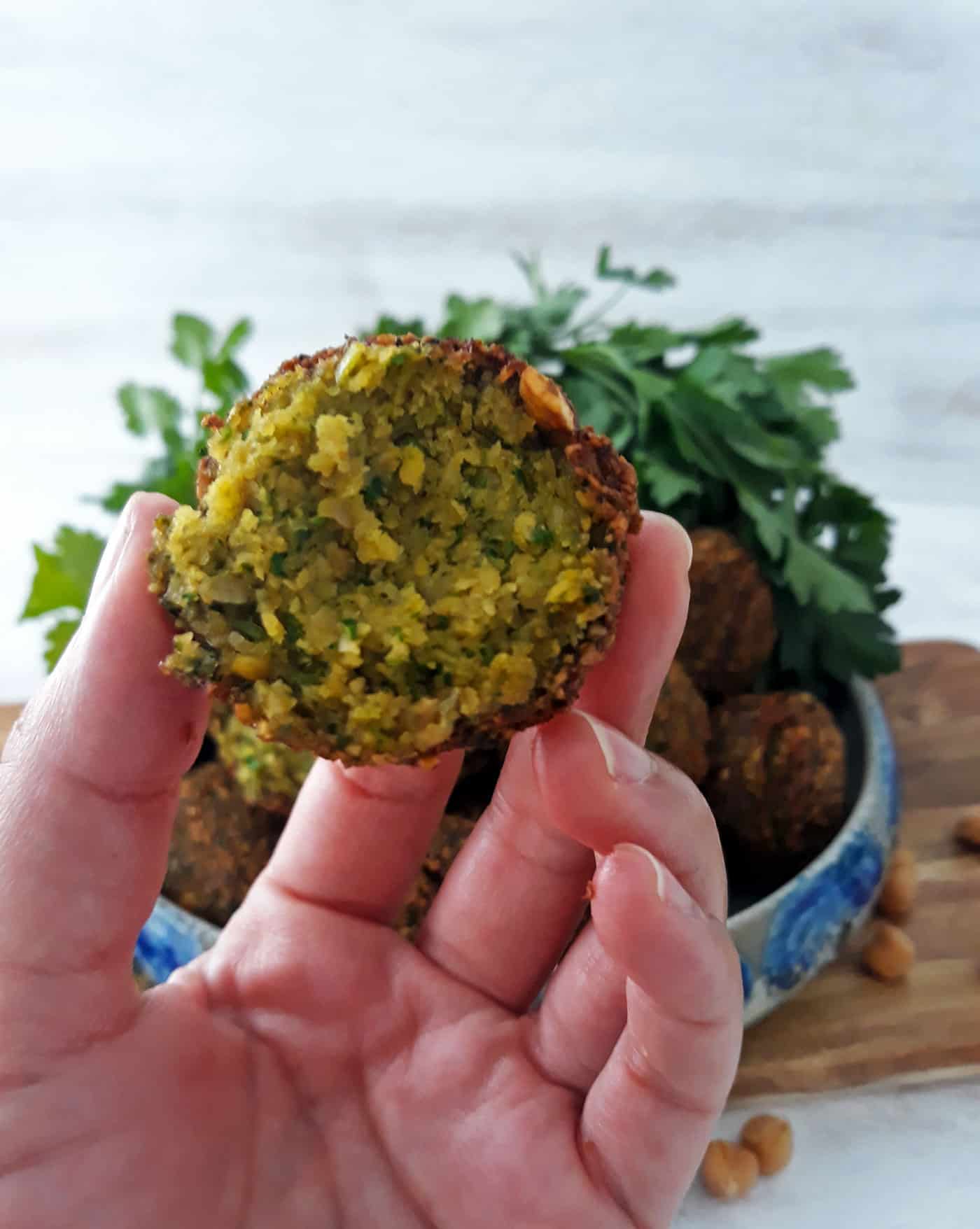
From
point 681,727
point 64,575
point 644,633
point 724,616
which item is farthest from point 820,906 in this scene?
→ point 64,575

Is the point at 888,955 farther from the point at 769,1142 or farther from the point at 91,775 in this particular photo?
the point at 91,775

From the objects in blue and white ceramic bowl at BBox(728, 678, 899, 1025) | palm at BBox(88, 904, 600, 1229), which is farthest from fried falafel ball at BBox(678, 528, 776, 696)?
palm at BBox(88, 904, 600, 1229)

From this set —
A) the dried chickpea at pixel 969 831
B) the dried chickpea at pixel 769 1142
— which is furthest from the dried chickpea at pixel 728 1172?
the dried chickpea at pixel 969 831

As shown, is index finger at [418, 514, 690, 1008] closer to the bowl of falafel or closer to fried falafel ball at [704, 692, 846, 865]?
the bowl of falafel

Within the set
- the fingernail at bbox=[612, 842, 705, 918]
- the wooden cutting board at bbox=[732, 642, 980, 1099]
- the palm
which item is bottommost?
the wooden cutting board at bbox=[732, 642, 980, 1099]

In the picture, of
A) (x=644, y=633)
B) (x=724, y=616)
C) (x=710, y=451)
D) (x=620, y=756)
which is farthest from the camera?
(x=710, y=451)

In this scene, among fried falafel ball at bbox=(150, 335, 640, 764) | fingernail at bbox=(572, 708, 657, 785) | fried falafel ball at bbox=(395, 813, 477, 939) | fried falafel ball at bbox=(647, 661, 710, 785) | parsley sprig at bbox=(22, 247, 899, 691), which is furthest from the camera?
parsley sprig at bbox=(22, 247, 899, 691)
